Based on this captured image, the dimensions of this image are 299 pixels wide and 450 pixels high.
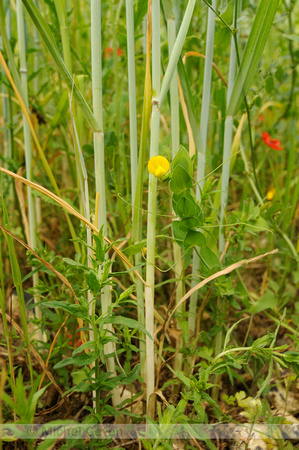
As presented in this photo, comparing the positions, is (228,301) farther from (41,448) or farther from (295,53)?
(295,53)

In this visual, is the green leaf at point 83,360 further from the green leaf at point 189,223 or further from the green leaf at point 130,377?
the green leaf at point 189,223

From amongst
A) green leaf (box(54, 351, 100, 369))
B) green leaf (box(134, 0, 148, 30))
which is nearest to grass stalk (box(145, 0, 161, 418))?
green leaf (box(54, 351, 100, 369))

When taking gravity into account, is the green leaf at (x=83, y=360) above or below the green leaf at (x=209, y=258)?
below

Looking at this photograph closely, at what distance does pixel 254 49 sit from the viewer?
0.72 m

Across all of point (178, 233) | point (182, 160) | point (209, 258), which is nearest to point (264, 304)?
point (209, 258)

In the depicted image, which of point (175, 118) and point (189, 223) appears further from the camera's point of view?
point (175, 118)

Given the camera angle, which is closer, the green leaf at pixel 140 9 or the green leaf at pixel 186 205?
the green leaf at pixel 186 205

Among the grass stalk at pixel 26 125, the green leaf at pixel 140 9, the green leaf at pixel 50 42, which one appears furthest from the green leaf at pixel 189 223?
the green leaf at pixel 140 9

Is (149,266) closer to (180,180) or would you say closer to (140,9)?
(180,180)

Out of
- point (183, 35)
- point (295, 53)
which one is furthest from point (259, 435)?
point (295, 53)

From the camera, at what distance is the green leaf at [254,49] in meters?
0.69

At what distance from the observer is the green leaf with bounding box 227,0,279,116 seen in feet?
2.27

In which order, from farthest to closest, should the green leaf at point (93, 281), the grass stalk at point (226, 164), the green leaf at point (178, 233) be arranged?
the grass stalk at point (226, 164), the green leaf at point (178, 233), the green leaf at point (93, 281)

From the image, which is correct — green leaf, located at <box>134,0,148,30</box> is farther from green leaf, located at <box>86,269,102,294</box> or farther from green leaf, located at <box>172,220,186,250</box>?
green leaf, located at <box>86,269,102,294</box>
